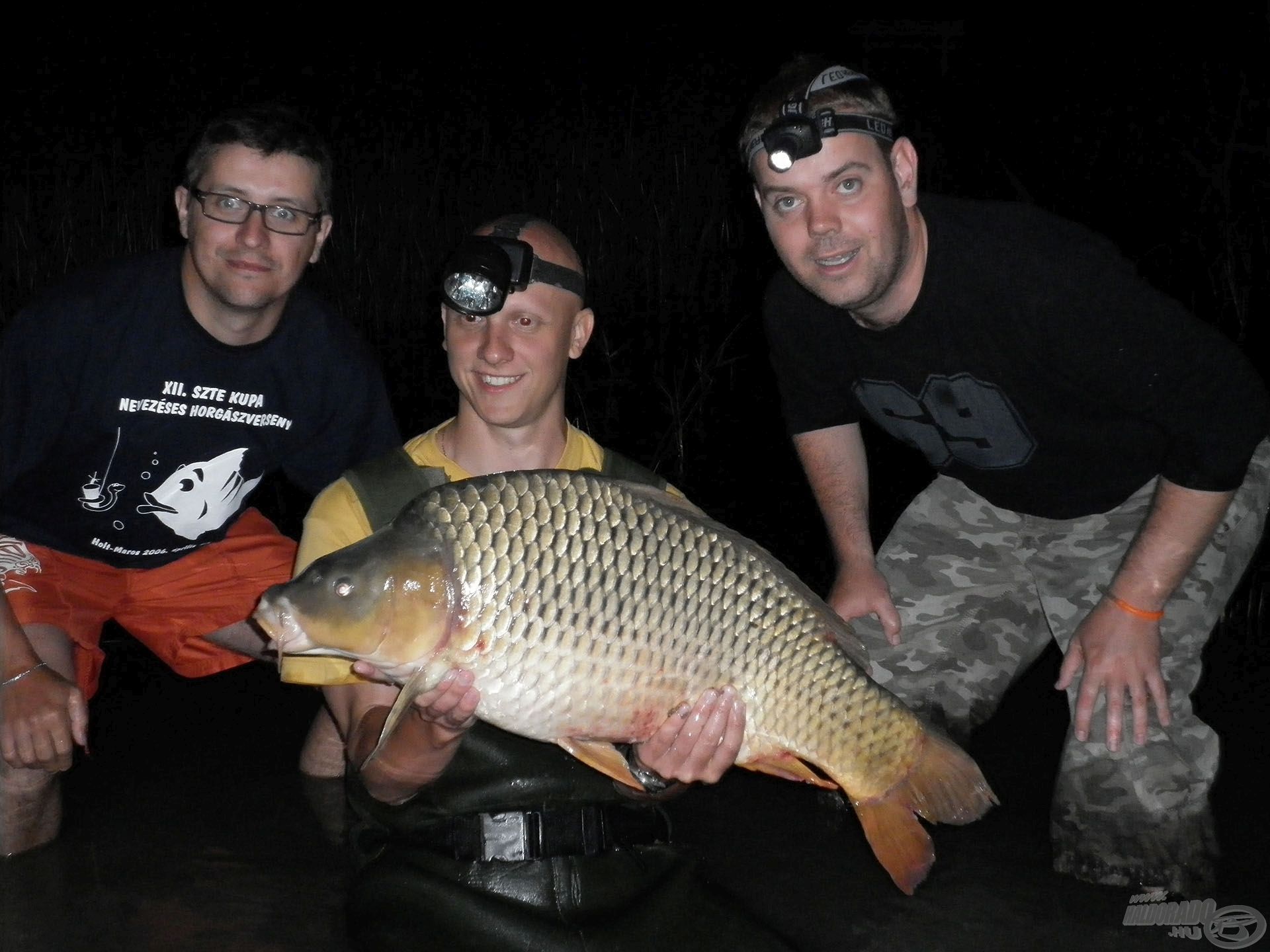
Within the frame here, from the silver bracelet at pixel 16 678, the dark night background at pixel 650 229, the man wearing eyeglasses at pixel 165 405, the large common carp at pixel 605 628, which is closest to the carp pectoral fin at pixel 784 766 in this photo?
the large common carp at pixel 605 628

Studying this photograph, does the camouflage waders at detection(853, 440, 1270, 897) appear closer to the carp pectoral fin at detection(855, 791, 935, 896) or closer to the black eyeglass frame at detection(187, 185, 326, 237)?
the carp pectoral fin at detection(855, 791, 935, 896)

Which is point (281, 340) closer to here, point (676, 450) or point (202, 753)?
point (202, 753)

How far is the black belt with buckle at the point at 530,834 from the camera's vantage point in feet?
7.18

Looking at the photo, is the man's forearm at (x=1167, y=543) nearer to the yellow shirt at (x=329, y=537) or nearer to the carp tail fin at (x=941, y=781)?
the carp tail fin at (x=941, y=781)

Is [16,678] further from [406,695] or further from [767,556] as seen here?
[767,556]

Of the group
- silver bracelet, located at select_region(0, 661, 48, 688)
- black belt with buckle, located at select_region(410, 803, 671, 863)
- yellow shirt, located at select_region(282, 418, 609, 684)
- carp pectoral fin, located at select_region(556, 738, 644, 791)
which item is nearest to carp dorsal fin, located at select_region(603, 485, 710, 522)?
carp pectoral fin, located at select_region(556, 738, 644, 791)

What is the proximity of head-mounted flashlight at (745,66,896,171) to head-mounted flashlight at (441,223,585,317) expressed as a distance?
550 millimetres

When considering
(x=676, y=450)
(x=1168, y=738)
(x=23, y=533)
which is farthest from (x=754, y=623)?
(x=676, y=450)

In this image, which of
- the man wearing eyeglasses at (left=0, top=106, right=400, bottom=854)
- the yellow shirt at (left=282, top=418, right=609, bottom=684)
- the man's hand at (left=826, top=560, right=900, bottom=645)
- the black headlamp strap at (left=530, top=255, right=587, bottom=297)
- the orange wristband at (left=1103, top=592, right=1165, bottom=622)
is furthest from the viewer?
the man's hand at (left=826, top=560, right=900, bottom=645)

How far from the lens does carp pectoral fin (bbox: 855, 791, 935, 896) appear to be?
6.59 feet

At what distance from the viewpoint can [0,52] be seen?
16047mm

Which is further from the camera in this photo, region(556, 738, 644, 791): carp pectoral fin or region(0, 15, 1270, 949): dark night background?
region(0, 15, 1270, 949): dark night background

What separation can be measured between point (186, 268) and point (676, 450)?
15.6 feet

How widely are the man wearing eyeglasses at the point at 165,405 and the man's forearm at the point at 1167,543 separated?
1740 mm
